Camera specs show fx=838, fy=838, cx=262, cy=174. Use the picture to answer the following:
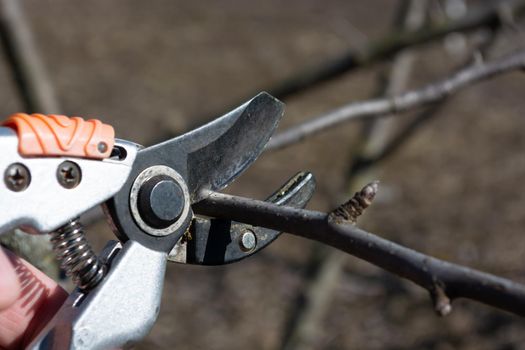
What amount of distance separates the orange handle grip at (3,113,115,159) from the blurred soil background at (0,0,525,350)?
2.12 feet

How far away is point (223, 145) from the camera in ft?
4.18

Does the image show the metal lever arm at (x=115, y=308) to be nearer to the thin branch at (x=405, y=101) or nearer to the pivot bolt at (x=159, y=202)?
the pivot bolt at (x=159, y=202)

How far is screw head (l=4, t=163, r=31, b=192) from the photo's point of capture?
1.07m

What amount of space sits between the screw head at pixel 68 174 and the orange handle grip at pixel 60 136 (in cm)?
2

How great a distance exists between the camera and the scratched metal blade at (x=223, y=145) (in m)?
1.24

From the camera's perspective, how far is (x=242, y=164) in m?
1.29

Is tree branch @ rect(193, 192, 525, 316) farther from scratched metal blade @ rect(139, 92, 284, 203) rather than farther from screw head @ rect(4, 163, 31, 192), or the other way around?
screw head @ rect(4, 163, 31, 192)

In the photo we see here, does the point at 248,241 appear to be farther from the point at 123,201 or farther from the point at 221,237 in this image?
the point at 123,201

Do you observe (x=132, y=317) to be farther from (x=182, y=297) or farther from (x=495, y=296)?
(x=182, y=297)

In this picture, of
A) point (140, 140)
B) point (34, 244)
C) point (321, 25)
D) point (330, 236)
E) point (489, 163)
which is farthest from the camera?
point (321, 25)

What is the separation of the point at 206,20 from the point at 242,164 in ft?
29.5

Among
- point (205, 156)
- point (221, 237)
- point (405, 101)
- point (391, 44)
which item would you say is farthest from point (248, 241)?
point (391, 44)

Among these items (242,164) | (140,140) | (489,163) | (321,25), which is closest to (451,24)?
(242,164)

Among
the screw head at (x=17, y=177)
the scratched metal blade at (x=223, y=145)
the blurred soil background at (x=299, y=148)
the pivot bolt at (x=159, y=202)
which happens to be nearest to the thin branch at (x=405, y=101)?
the blurred soil background at (x=299, y=148)
